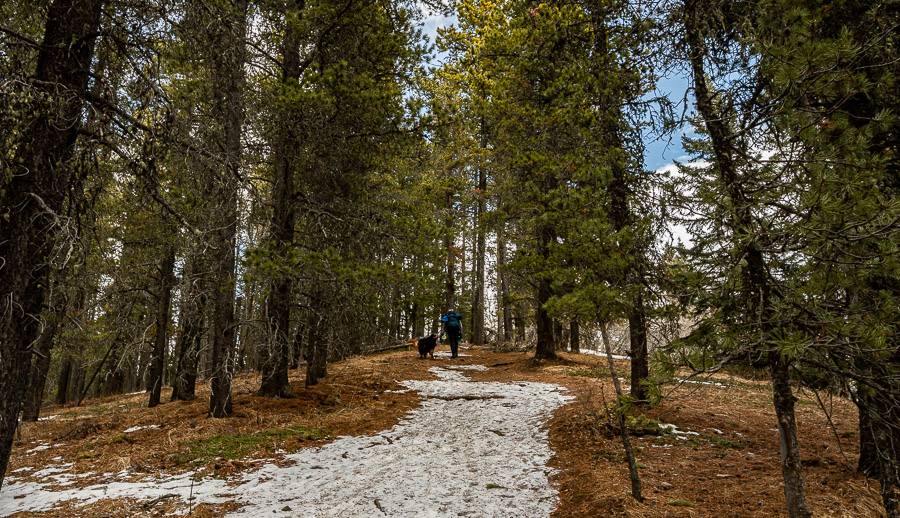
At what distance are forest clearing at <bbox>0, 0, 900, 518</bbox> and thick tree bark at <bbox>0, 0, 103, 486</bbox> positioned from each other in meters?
0.03

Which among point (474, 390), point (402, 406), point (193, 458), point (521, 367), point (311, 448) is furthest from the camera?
point (521, 367)

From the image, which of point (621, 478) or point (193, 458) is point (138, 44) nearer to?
point (193, 458)

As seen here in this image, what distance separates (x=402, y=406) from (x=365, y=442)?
2.30m

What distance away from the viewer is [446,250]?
7336mm

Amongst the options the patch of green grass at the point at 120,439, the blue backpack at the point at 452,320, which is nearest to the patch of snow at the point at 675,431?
the patch of green grass at the point at 120,439

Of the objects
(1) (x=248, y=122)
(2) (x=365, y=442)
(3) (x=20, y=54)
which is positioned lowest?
(2) (x=365, y=442)

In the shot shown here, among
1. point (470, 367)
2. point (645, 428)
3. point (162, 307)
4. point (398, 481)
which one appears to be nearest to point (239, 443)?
point (398, 481)

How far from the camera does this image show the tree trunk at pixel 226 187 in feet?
16.8

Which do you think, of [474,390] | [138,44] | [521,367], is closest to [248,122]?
[138,44]

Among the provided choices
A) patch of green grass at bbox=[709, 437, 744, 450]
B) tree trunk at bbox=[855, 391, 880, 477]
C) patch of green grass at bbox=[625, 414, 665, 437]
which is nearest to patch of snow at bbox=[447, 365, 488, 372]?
patch of green grass at bbox=[625, 414, 665, 437]

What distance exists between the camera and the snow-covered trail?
472 cm

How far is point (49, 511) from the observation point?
450 cm

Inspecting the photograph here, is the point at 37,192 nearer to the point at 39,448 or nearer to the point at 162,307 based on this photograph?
the point at 39,448

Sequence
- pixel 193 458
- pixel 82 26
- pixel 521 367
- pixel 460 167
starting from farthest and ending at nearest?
pixel 460 167 → pixel 521 367 → pixel 193 458 → pixel 82 26
